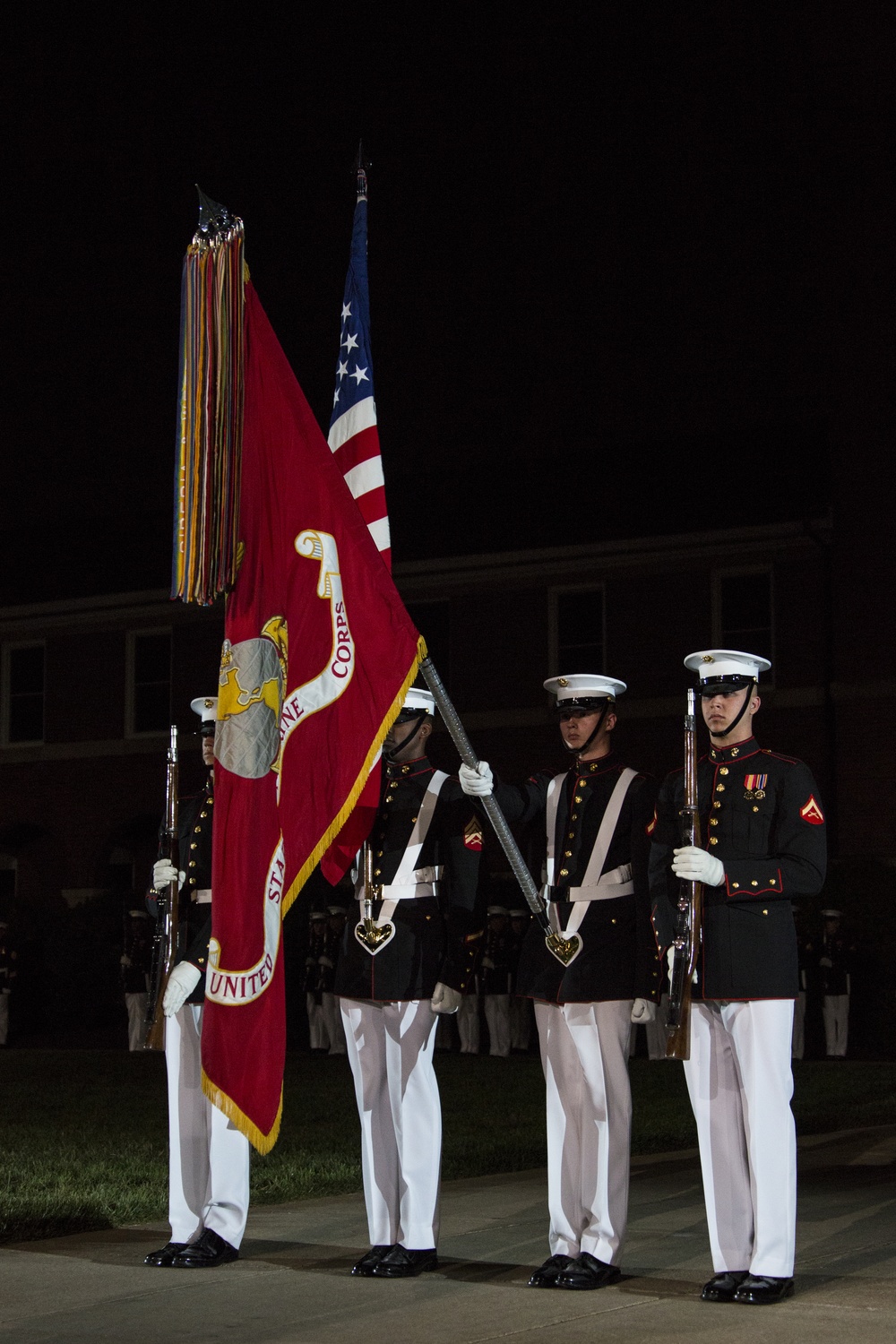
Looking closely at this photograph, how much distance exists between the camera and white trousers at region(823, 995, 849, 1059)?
2075 cm

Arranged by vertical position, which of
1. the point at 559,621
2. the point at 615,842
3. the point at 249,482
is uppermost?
the point at 559,621

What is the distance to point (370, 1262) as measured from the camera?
22.6 ft

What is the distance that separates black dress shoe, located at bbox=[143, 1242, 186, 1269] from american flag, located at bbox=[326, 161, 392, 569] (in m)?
2.86

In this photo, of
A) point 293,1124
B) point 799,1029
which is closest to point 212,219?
point 293,1124

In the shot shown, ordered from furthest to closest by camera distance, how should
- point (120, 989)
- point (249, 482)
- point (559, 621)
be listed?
point (559, 621)
point (120, 989)
point (249, 482)

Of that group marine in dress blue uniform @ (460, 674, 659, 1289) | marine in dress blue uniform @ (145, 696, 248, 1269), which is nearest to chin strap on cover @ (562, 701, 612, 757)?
marine in dress blue uniform @ (460, 674, 659, 1289)

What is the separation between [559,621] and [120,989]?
31.2 feet

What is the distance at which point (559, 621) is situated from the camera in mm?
30203

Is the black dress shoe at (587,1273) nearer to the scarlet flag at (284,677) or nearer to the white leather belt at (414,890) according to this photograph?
the scarlet flag at (284,677)

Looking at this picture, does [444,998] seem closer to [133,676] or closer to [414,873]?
[414,873]

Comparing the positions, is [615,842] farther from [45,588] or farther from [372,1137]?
[45,588]

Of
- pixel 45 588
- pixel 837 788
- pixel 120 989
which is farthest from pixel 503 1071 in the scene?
pixel 45 588

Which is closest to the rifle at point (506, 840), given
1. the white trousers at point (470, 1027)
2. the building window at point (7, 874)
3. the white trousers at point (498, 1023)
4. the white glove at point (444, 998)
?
the white glove at point (444, 998)

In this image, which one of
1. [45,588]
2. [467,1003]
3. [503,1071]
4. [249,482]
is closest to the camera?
[249,482]
